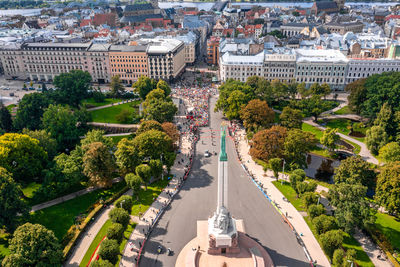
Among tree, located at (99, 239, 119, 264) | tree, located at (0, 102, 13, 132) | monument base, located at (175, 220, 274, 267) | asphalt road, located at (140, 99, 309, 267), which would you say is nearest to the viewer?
tree, located at (99, 239, 119, 264)

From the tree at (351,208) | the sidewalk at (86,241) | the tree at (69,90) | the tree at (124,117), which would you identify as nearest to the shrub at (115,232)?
the sidewalk at (86,241)

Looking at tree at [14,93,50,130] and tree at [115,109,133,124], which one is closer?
tree at [14,93,50,130]

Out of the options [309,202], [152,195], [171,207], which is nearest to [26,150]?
[152,195]

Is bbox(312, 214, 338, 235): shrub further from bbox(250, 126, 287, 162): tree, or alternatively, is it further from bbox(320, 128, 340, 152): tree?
bbox(320, 128, 340, 152): tree

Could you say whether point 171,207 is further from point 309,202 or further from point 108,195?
point 309,202

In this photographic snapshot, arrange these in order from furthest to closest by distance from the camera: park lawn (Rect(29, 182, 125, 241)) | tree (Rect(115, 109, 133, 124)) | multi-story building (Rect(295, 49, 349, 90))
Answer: multi-story building (Rect(295, 49, 349, 90)), tree (Rect(115, 109, 133, 124)), park lawn (Rect(29, 182, 125, 241))

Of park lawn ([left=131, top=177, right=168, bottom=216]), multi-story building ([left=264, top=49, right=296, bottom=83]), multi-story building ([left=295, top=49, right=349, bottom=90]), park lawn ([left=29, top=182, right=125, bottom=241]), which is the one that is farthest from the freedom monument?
multi-story building ([left=295, top=49, right=349, bottom=90])

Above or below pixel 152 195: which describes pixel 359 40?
above
